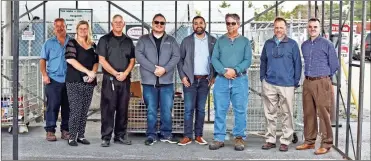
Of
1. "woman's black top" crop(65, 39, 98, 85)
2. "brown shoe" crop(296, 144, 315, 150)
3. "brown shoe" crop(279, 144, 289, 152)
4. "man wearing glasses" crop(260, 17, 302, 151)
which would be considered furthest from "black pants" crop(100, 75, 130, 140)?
"brown shoe" crop(296, 144, 315, 150)

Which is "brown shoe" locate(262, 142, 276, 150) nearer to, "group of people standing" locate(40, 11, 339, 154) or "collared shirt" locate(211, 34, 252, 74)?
"group of people standing" locate(40, 11, 339, 154)

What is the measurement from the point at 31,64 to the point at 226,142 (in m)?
3.07

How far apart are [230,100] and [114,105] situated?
1.41m

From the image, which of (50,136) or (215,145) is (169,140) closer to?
(215,145)

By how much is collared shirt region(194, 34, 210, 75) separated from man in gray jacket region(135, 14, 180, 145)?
0.23 meters

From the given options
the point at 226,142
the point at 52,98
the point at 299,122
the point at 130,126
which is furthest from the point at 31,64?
the point at 299,122

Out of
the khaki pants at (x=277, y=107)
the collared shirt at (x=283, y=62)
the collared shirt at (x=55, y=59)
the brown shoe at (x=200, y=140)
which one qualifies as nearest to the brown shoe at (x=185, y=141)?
the brown shoe at (x=200, y=140)

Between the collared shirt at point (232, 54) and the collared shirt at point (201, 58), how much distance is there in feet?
0.63

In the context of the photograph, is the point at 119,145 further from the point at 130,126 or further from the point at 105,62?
the point at 105,62

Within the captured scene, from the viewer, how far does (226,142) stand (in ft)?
24.2

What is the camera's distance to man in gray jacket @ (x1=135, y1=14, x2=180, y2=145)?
22.9 feet

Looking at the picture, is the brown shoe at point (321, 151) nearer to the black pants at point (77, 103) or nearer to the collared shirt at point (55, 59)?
the black pants at point (77, 103)

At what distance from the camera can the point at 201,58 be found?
23.0 ft

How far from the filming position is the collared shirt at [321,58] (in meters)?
6.61
